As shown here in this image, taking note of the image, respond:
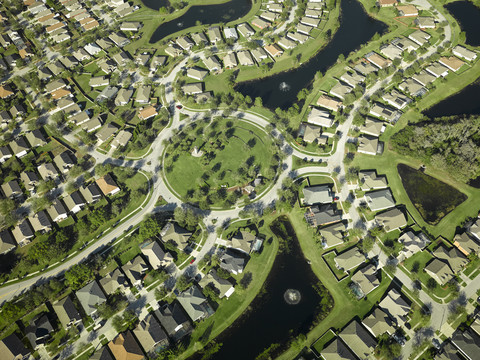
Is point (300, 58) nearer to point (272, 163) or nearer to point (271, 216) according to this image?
point (272, 163)

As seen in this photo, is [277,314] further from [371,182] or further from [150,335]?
[371,182]

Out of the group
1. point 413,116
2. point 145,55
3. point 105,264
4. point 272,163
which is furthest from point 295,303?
point 145,55

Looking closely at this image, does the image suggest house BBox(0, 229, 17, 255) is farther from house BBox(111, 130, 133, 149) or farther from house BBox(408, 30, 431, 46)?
house BBox(408, 30, 431, 46)

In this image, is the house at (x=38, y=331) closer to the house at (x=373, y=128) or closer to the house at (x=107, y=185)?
the house at (x=107, y=185)

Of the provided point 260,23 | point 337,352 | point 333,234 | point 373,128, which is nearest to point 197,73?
point 260,23

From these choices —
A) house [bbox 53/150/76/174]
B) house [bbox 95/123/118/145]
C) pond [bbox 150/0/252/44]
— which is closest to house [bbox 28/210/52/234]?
house [bbox 53/150/76/174]

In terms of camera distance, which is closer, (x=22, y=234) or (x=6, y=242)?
(x=6, y=242)

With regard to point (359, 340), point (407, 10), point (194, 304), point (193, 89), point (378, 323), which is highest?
point (407, 10)
